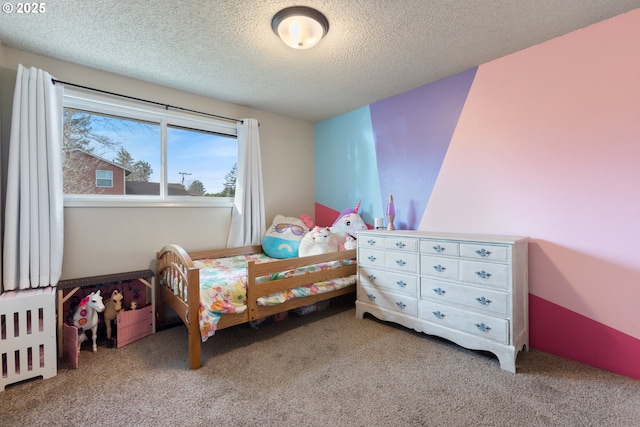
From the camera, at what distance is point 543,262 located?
2.07 metres

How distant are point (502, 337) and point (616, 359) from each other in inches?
27.5

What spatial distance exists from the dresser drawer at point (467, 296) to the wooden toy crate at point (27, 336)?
2.55 meters

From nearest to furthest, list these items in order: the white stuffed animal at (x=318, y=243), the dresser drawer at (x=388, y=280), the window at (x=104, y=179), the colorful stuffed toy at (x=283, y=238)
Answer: the dresser drawer at (x=388, y=280), the window at (x=104, y=179), the white stuffed animal at (x=318, y=243), the colorful stuffed toy at (x=283, y=238)

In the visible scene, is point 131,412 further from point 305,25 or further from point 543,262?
point 543,262

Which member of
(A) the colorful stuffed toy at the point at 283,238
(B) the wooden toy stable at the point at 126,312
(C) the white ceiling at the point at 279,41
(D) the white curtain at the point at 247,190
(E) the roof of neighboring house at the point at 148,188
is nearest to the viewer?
(C) the white ceiling at the point at 279,41

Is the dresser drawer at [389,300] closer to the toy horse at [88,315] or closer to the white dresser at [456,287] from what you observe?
the white dresser at [456,287]

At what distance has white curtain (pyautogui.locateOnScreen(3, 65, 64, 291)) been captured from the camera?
1.95m

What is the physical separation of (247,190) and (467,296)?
230cm

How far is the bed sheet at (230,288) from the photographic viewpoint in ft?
6.33

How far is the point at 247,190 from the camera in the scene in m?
3.15

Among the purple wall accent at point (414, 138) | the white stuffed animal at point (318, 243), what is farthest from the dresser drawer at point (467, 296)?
the white stuffed animal at point (318, 243)

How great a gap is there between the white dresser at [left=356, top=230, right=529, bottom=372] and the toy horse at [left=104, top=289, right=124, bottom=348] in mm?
2050

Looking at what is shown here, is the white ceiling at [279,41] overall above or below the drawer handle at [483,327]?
above

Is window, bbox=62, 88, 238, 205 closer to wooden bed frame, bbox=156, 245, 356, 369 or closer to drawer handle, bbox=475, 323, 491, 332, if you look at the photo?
wooden bed frame, bbox=156, 245, 356, 369
